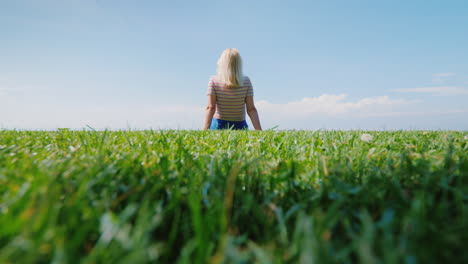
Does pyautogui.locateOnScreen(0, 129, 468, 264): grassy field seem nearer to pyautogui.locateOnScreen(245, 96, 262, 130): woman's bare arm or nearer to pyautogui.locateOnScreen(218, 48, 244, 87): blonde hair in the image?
pyautogui.locateOnScreen(218, 48, 244, 87): blonde hair

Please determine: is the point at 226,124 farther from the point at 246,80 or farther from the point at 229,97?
the point at 246,80

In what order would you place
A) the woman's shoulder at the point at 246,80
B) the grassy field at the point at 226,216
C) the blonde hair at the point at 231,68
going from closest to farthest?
the grassy field at the point at 226,216, the blonde hair at the point at 231,68, the woman's shoulder at the point at 246,80

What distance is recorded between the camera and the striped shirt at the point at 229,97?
6.37 metres

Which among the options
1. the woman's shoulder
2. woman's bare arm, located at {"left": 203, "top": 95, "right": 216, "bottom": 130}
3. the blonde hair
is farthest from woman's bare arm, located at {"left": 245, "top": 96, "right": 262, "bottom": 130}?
woman's bare arm, located at {"left": 203, "top": 95, "right": 216, "bottom": 130}

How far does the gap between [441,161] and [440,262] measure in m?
1.01

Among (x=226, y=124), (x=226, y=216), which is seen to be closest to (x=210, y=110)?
(x=226, y=124)

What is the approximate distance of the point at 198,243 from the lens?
69cm

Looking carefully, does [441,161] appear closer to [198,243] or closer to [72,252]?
[198,243]

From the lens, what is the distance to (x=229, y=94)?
21.0ft

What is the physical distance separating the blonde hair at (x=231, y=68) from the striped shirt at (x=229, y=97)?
139 mm

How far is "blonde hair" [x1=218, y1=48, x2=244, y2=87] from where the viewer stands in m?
6.16

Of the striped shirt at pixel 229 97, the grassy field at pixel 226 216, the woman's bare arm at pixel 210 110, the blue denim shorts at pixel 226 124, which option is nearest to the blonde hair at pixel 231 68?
the striped shirt at pixel 229 97

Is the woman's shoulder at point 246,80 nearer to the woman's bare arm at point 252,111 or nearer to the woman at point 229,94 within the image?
the woman at point 229,94

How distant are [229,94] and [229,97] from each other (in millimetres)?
68
